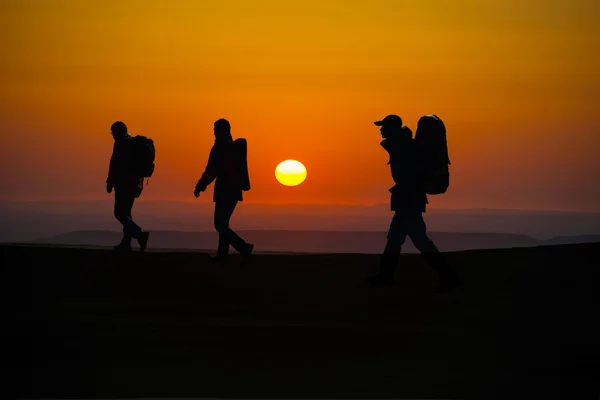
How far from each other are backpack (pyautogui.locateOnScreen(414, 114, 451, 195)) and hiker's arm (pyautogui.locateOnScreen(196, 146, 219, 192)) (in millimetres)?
4490

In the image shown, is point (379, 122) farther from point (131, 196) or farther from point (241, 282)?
point (131, 196)

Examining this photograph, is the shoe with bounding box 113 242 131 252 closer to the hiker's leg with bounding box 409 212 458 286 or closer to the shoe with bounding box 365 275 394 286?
the shoe with bounding box 365 275 394 286

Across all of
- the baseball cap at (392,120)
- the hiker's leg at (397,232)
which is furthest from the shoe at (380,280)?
the baseball cap at (392,120)

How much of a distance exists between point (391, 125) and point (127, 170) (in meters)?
6.32

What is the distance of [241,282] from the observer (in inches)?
591

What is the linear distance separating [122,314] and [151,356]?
2884mm

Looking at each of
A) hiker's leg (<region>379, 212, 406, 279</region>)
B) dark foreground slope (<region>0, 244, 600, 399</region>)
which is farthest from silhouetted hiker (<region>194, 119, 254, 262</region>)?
hiker's leg (<region>379, 212, 406, 279</region>)

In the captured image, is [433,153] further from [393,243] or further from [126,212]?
[126,212]

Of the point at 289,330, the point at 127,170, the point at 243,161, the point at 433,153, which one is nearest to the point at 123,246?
the point at 127,170

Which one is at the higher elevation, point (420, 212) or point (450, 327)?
point (420, 212)

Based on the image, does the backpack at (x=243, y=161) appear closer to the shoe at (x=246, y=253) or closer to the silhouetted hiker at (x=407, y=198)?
the shoe at (x=246, y=253)

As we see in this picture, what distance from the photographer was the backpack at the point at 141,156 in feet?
63.9

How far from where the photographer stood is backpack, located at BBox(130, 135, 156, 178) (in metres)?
19.5

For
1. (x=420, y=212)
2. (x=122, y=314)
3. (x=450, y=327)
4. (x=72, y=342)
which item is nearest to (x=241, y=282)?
(x=420, y=212)
